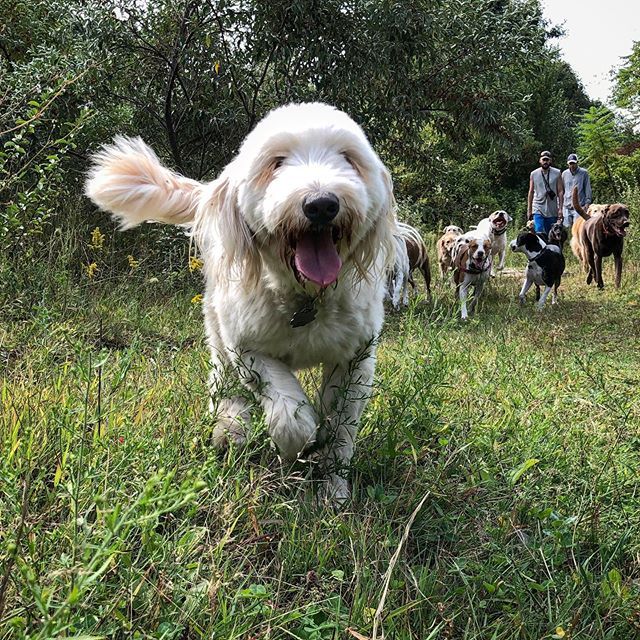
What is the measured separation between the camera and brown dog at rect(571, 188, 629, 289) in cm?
1191

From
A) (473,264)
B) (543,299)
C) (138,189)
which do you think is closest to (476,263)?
(473,264)

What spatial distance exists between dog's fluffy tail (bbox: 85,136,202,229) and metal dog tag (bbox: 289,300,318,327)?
1074 millimetres

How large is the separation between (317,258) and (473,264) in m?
7.63

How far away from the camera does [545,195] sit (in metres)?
12.8

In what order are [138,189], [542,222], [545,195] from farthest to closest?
[542,222], [545,195], [138,189]

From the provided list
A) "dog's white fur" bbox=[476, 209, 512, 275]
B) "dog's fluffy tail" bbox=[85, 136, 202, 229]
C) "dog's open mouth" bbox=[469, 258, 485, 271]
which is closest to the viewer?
"dog's fluffy tail" bbox=[85, 136, 202, 229]

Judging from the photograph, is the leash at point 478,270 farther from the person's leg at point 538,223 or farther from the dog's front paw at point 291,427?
the dog's front paw at point 291,427

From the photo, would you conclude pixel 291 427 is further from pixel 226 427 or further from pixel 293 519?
pixel 293 519

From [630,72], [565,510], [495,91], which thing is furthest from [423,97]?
[630,72]

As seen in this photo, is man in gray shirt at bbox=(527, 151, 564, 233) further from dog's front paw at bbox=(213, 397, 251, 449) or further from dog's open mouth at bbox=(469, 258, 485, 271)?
dog's front paw at bbox=(213, 397, 251, 449)

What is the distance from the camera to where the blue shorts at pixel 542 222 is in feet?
42.6

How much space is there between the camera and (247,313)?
9.55ft

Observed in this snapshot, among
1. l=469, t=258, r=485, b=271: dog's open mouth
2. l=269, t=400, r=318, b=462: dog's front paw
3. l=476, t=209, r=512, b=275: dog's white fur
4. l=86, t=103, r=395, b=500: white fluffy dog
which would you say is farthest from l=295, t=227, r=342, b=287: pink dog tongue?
l=476, t=209, r=512, b=275: dog's white fur

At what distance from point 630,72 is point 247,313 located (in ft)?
86.4
